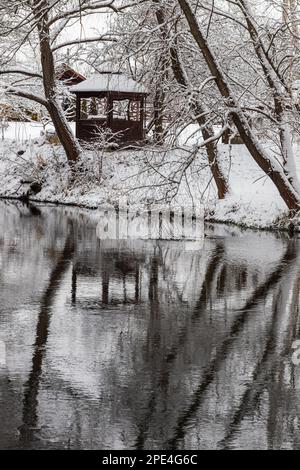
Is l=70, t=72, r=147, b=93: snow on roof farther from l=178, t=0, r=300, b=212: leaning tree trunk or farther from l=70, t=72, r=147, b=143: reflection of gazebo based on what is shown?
l=178, t=0, r=300, b=212: leaning tree trunk

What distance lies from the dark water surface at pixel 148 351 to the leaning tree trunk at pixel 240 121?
581 cm

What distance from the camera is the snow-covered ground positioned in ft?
85.3

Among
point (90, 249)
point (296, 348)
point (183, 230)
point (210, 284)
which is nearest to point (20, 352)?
point (296, 348)

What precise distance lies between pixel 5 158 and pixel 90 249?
21690 millimetres

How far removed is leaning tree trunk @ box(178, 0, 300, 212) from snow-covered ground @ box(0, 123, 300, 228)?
1141 mm

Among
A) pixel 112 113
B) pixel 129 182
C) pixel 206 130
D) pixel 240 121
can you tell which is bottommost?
pixel 129 182

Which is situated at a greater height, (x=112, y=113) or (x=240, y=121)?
(x=112, y=113)

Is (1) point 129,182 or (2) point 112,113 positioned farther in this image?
(2) point 112,113

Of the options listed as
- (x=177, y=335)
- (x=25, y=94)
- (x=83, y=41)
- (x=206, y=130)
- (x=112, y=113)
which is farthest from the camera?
(x=112, y=113)

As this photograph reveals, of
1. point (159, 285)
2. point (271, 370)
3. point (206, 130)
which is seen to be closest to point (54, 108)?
point (206, 130)

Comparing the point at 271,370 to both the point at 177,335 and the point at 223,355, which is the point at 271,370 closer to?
the point at 223,355

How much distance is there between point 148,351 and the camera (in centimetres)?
923

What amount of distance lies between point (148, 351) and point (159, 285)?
4551mm

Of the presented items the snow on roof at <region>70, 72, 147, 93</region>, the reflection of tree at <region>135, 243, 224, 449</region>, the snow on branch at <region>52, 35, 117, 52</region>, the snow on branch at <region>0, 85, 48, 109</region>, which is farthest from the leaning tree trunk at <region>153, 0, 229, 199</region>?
the snow on roof at <region>70, 72, 147, 93</region>
